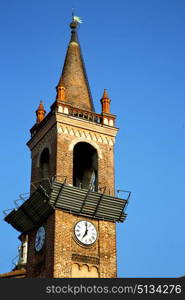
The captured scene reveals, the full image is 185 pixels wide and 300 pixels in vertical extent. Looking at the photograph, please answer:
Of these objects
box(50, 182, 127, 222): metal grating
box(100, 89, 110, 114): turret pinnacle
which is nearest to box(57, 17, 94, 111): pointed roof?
box(100, 89, 110, 114): turret pinnacle

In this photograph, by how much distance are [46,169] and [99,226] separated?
571 cm

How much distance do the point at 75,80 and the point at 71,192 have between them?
30.2 feet

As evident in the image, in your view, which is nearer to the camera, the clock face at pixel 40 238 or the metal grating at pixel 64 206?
the metal grating at pixel 64 206

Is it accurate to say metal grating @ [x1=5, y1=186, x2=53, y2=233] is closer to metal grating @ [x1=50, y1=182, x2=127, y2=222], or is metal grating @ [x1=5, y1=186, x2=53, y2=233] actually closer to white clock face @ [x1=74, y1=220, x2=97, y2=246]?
metal grating @ [x1=50, y1=182, x2=127, y2=222]

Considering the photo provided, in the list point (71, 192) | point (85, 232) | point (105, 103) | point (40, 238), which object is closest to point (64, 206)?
point (71, 192)

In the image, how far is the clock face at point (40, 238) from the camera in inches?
1475

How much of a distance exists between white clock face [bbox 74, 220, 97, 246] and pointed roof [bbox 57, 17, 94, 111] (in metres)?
7.87

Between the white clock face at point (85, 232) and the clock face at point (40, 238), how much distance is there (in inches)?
71.9

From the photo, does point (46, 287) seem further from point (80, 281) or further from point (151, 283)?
point (151, 283)

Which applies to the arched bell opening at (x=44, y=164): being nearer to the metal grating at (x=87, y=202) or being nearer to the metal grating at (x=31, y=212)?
the metal grating at (x=31, y=212)

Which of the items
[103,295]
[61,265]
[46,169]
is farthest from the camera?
[46,169]

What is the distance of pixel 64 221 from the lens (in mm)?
36844

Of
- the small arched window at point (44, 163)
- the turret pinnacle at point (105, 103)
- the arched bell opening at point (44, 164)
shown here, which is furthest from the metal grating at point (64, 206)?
the turret pinnacle at point (105, 103)

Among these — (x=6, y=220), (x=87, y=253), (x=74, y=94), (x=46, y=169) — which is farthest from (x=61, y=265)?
(x=74, y=94)
